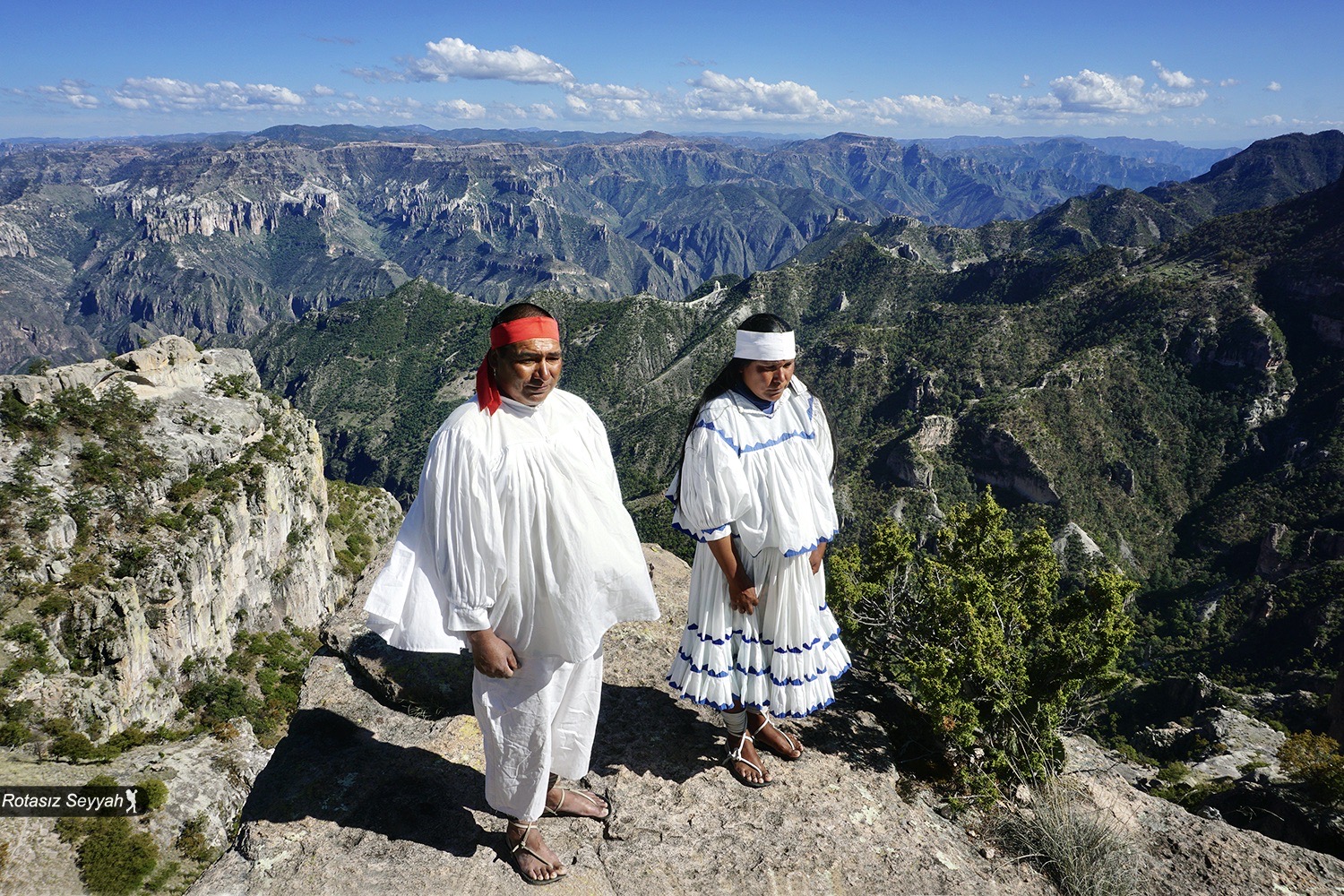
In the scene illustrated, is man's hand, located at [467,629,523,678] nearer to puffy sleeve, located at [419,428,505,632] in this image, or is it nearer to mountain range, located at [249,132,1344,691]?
puffy sleeve, located at [419,428,505,632]

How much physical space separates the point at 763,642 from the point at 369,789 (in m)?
3.20

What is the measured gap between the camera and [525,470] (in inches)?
157

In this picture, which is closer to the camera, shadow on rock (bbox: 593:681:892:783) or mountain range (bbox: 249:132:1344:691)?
shadow on rock (bbox: 593:681:892:783)

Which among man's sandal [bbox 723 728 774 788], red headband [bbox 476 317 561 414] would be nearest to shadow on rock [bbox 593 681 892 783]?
man's sandal [bbox 723 728 774 788]

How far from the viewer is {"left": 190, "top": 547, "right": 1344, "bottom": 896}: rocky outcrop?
4.42 metres

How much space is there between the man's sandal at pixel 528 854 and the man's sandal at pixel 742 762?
61.1 inches

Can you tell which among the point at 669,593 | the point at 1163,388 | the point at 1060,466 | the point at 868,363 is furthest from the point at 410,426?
the point at 669,593

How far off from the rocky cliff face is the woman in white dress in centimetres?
2487

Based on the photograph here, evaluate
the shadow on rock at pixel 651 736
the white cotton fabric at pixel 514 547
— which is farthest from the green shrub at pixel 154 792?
the white cotton fabric at pixel 514 547

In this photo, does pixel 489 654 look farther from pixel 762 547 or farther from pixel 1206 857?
pixel 1206 857

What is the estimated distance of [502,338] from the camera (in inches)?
157

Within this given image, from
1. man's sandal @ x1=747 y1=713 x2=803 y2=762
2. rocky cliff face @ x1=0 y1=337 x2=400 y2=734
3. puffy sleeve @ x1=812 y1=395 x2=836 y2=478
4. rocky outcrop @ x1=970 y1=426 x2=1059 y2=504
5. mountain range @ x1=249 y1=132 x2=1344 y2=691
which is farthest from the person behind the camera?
rocky outcrop @ x1=970 y1=426 x2=1059 y2=504

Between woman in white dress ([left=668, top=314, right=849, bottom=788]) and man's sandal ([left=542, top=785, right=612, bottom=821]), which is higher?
woman in white dress ([left=668, top=314, right=849, bottom=788])

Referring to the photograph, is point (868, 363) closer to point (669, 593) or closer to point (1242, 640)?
point (1242, 640)
